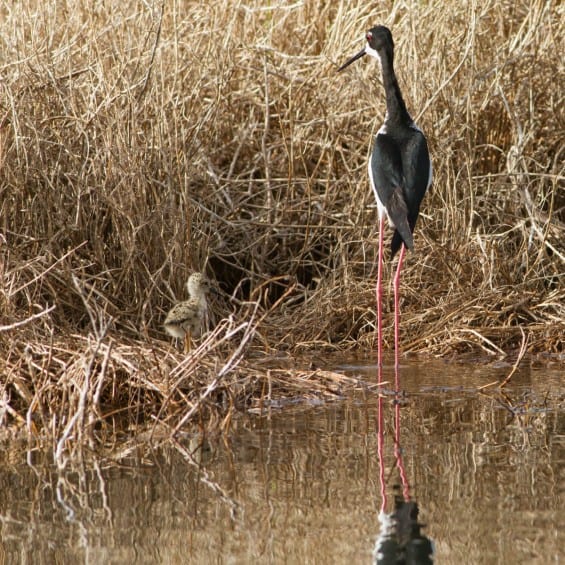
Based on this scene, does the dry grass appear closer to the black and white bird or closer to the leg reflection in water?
the black and white bird

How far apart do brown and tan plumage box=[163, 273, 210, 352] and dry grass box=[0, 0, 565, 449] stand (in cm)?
16

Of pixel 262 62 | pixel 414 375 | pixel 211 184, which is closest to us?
pixel 414 375

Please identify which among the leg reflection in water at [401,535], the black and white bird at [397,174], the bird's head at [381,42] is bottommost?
the leg reflection in water at [401,535]

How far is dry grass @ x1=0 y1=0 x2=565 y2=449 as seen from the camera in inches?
223

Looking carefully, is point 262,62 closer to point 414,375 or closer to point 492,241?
point 492,241

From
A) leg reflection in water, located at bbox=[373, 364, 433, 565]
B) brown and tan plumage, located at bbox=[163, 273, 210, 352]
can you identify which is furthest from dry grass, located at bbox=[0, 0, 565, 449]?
leg reflection in water, located at bbox=[373, 364, 433, 565]

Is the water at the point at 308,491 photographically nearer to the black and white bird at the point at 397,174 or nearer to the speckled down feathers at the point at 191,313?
the speckled down feathers at the point at 191,313

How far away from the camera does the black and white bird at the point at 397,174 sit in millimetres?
5266

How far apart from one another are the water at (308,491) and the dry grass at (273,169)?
2.25ft

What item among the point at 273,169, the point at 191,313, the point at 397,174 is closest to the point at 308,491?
the point at 191,313

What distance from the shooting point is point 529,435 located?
13.3ft

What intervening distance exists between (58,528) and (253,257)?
11.2 ft

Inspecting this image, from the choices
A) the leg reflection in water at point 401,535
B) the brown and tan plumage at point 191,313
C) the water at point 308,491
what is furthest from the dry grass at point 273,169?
the leg reflection in water at point 401,535

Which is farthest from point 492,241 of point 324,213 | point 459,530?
point 459,530
